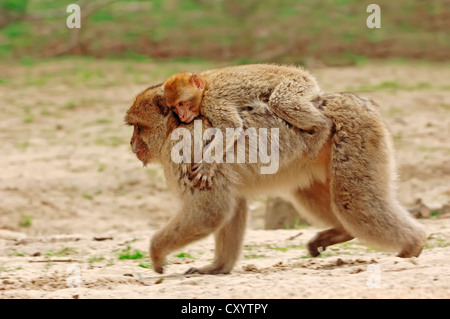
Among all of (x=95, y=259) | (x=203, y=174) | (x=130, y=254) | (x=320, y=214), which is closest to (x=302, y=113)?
(x=203, y=174)

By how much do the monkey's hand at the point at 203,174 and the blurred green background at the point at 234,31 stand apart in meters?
13.5

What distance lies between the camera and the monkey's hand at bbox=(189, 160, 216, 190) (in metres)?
5.81

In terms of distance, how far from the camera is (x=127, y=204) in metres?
10.4

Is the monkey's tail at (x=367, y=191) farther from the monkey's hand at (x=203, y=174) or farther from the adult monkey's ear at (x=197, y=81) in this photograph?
the adult monkey's ear at (x=197, y=81)

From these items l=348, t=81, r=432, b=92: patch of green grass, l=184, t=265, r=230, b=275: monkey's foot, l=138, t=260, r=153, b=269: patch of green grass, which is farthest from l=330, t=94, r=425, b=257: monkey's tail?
l=348, t=81, r=432, b=92: patch of green grass

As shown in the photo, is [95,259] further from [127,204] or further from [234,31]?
[234,31]

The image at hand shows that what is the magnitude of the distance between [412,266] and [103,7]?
723 inches

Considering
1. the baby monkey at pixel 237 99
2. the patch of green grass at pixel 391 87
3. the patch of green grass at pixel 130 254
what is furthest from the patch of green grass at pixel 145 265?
the patch of green grass at pixel 391 87

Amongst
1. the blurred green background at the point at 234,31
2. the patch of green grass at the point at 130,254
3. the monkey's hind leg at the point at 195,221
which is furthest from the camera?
the blurred green background at the point at 234,31

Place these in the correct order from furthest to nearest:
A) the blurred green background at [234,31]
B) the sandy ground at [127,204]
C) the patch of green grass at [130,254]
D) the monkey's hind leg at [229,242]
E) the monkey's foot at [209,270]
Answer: the blurred green background at [234,31]
the patch of green grass at [130,254]
the monkey's hind leg at [229,242]
the monkey's foot at [209,270]
the sandy ground at [127,204]

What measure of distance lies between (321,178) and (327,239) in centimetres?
72

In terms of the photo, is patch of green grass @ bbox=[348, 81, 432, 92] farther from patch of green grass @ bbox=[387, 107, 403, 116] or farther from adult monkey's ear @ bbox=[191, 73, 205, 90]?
adult monkey's ear @ bbox=[191, 73, 205, 90]

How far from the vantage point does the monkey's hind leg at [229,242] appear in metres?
6.30
